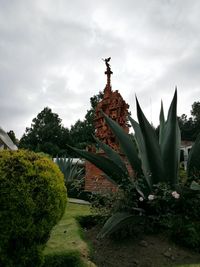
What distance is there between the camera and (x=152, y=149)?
4648 millimetres

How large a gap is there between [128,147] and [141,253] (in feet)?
5.43

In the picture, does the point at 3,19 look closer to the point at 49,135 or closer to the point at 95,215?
the point at 95,215

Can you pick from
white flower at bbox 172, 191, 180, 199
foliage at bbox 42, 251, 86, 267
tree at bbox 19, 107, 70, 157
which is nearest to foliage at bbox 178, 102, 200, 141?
tree at bbox 19, 107, 70, 157

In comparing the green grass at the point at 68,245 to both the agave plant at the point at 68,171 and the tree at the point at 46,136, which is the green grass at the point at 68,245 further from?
the tree at the point at 46,136

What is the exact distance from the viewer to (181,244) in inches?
168

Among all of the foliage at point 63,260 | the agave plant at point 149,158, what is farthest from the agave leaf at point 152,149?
the foliage at point 63,260

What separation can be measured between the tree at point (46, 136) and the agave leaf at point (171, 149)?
3084 cm

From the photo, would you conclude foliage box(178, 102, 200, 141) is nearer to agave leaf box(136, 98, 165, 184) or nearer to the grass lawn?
agave leaf box(136, 98, 165, 184)

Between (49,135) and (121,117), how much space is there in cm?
3061

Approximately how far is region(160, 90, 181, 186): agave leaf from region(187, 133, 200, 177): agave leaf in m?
0.25

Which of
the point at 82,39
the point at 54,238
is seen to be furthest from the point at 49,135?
the point at 54,238

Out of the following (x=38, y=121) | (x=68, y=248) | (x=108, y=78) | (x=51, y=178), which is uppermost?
(x=38, y=121)

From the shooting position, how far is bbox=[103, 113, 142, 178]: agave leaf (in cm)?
509

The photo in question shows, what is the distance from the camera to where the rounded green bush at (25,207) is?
3243 mm
